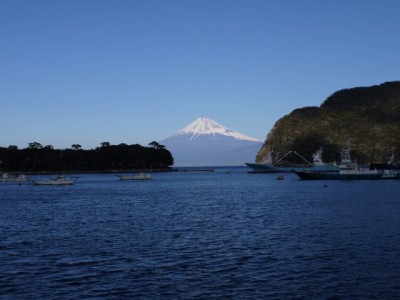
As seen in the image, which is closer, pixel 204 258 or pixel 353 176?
pixel 204 258

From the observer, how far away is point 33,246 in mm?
43312

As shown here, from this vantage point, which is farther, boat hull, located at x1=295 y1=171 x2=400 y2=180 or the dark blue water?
boat hull, located at x1=295 y1=171 x2=400 y2=180

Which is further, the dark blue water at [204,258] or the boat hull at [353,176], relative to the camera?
the boat hull at [353,176]

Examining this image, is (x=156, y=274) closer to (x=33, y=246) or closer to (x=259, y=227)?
(x=33, y=246)

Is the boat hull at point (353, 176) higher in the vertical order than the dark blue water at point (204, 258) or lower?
higher

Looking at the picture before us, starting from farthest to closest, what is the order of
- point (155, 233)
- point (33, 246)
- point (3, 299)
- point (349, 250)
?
point (155, 233) < point (33, 246) < point (349, 250) < point (3, 299)

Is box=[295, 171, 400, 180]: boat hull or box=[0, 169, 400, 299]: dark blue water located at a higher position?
box=[295, 171, 400, 180]: boat hull

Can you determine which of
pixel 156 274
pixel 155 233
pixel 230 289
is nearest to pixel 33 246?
pixel 155 233

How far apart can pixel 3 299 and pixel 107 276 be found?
21.5 ft

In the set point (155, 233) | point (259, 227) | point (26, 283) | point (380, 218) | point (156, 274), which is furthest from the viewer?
point (380, 218)

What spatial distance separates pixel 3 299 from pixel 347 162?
597ft

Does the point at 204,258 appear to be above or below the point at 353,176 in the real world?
below

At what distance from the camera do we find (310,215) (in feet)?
219

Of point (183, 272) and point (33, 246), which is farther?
point (33, 246)
